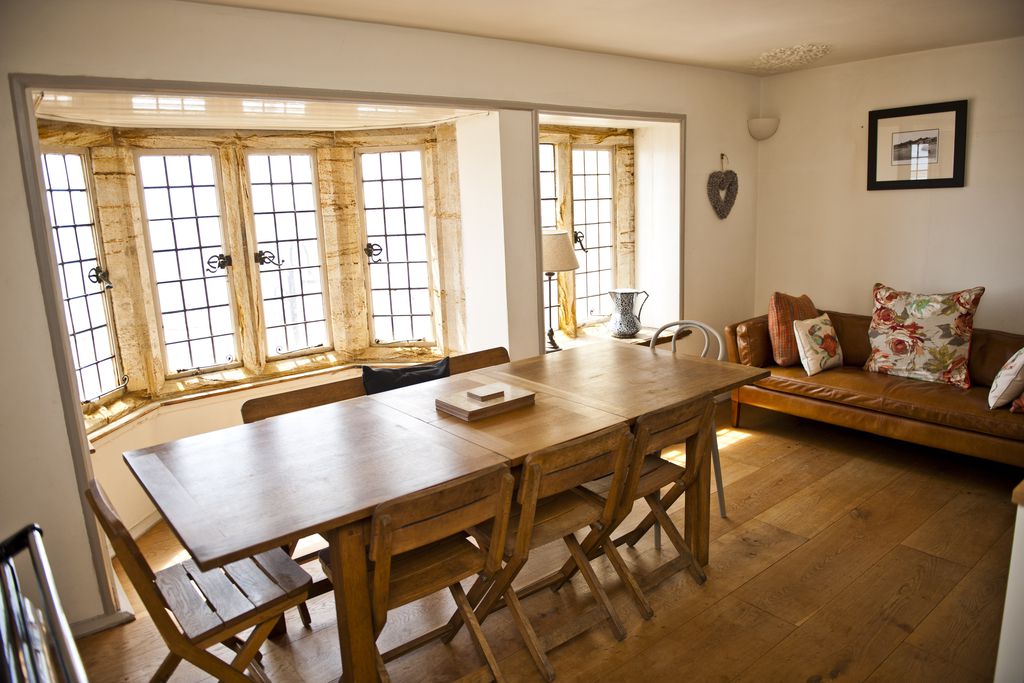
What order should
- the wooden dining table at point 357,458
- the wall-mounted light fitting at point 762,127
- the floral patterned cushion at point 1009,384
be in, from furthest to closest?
the wall-mounted light fitting at point 762,127, the floral patterned cushion at point 1009,384, the wooden dining table at point 357,458

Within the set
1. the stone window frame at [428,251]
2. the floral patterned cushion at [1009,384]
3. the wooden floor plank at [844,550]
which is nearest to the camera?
the wooden floor plank at [844,550]

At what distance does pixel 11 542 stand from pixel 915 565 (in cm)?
344

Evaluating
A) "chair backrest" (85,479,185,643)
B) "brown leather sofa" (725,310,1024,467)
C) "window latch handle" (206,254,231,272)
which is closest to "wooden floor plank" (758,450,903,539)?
"brown leather sofa" (725,310,1024,467)

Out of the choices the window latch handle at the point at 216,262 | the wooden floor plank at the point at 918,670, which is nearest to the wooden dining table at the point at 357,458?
the wooden floor plank at the point at 918,670

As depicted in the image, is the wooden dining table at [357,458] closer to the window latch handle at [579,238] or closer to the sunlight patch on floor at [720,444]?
the sunlight patch on floor at [720,444]

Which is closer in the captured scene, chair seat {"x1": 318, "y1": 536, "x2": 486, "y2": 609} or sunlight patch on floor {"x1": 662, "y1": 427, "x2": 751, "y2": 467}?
chair seat {"x1": 318, "y1": 536, "x2": 486, "y2": 609}

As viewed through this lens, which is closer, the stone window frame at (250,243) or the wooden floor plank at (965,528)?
the wooden floor plank at (965,528)

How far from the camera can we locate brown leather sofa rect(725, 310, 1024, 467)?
3779 millimetres

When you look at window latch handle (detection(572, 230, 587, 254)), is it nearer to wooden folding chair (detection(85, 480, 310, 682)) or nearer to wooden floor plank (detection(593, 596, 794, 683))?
wooden floor plank (detection(593, 596, 794, 683))

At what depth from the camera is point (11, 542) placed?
4.83ft

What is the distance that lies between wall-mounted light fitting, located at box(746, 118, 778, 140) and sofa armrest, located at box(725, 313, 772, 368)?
5.61 feet

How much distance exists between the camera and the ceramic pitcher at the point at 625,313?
5379 millimetres

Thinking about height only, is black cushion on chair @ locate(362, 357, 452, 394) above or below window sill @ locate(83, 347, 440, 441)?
above

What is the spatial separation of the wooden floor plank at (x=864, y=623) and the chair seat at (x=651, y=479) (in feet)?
2.40
